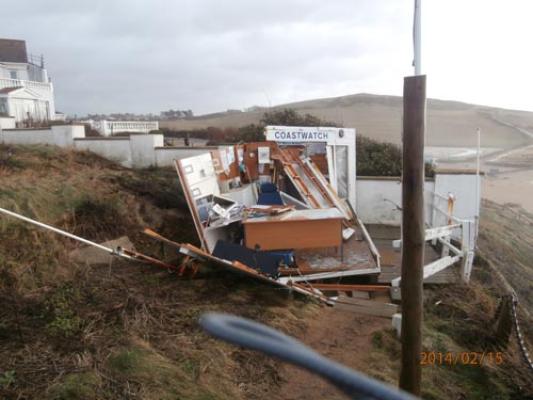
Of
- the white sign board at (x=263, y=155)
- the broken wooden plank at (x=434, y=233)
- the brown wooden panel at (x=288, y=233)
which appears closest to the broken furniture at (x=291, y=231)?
the brown wooden panel at (x=288, y=233)

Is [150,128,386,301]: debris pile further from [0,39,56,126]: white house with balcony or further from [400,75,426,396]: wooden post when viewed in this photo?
[0,39,56,126]: white house with balcony

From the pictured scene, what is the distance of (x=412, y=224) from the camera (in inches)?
148

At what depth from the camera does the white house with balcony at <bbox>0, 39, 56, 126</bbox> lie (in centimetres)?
2475

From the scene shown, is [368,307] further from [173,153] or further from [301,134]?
[173,153]

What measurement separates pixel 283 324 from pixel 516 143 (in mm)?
68583

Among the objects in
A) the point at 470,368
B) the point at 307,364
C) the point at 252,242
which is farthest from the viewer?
the point at 252,242

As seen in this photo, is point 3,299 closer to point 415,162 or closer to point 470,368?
point 415,162

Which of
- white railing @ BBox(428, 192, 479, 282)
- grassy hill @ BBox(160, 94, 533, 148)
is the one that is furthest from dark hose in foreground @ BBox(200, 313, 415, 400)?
grassy hill @ BBox(160, 94, 533, 148)

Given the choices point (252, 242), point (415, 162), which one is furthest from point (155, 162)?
point (415, 162)

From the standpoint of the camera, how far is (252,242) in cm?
759

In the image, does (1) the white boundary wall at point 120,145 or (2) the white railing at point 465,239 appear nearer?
(2) the white railing at point 465,239

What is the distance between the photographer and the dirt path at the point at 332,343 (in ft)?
14.1

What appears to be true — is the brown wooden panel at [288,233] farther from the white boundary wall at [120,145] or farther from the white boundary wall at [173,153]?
the white boundary wall at [120,145]

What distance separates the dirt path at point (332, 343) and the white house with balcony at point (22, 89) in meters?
16.5
